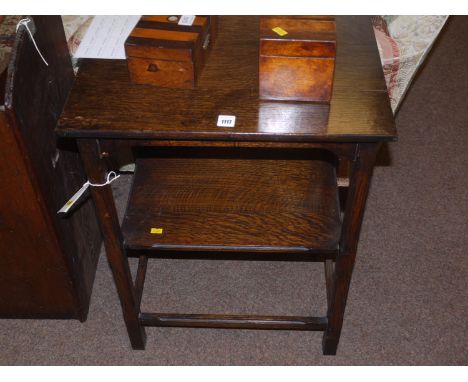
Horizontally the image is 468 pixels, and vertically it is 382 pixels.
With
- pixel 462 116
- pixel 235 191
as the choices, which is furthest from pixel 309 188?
pixel 462 116

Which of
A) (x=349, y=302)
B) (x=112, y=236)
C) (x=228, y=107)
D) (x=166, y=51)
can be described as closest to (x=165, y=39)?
(x=166, y=51)

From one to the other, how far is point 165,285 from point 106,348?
0.25 meters

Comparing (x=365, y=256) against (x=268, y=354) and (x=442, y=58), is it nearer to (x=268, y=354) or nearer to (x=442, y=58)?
(x=268, y=354)

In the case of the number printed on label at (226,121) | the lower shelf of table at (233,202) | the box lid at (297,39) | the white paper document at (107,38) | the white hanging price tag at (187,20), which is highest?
the box lid at (297,39)

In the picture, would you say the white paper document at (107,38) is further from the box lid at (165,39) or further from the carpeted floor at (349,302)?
the carpeted floor at (349,302)

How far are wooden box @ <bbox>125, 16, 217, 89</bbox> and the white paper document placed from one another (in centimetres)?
11

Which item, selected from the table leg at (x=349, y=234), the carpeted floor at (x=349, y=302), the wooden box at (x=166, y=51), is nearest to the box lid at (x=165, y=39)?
the wooden box at (x=166, y=51)

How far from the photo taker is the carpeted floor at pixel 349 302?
164 cm

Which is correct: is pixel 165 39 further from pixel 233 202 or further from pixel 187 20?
pixel 233 202

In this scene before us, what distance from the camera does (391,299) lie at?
5.76ft

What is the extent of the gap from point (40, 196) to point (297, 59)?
634mm

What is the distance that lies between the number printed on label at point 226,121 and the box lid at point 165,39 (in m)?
0.13

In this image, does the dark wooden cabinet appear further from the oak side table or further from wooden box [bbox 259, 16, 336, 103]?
wooden box [bbox 259, 16, 336, 103]

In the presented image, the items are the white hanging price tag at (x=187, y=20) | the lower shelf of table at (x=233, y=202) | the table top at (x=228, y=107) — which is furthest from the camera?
the lower shelf of table at (x=233, y=202)
